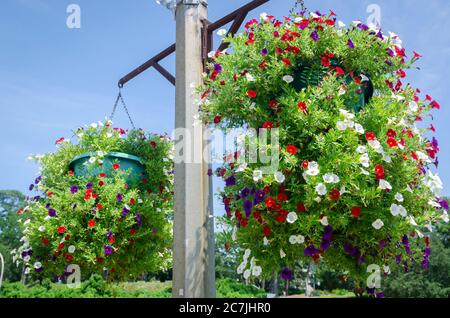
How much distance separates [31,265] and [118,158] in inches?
51.5

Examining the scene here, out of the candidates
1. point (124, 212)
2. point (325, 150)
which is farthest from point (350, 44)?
point (124, 212)

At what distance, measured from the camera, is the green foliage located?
12.1 ft

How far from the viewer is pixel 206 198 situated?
3184 millimetres

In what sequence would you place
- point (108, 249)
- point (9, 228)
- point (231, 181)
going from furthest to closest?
point (9, 228), point (108, 249), point (231, 181)

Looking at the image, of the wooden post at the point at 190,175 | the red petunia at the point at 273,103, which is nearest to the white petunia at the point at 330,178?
the red petunia at the point at 273,103

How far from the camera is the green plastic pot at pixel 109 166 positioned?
12.8ft

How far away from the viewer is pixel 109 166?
3.90 meters

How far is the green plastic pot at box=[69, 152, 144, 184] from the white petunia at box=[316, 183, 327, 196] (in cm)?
213

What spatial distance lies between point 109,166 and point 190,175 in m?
1.12

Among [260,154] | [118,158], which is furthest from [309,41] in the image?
[118,158]

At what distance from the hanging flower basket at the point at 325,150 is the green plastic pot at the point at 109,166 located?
1.29 m

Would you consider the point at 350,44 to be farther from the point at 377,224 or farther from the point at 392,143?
the point at 377,224

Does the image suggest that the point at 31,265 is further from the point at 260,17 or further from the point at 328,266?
the point at 260,17

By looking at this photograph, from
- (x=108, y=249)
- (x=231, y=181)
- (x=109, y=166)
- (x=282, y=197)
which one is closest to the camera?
(x=282, y=197)
